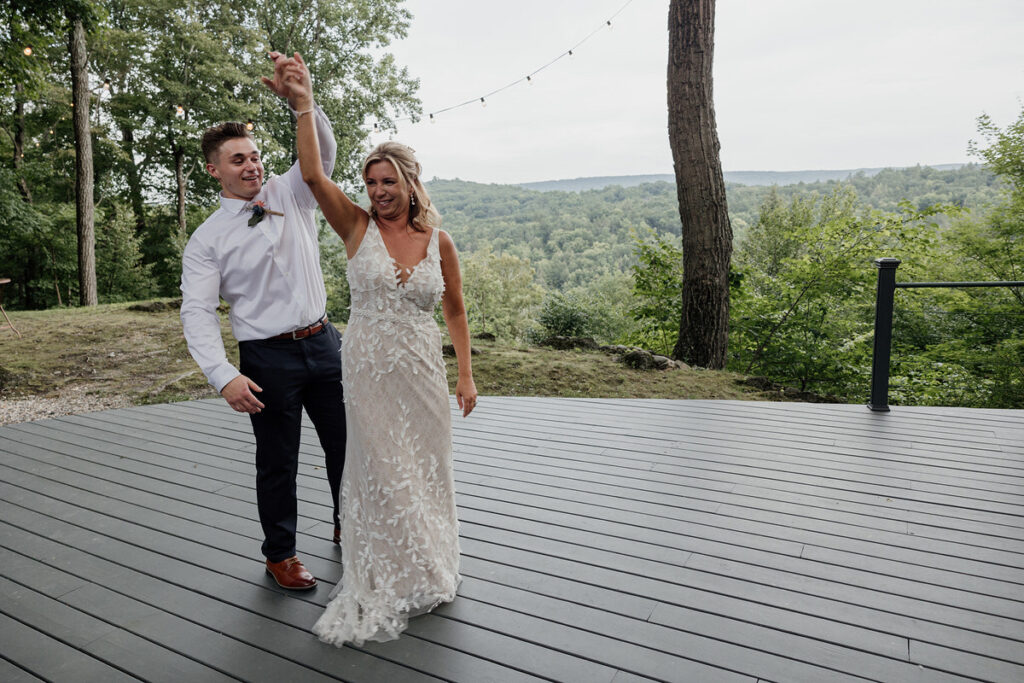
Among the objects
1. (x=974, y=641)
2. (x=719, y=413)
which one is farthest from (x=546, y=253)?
(x=974, y=641)

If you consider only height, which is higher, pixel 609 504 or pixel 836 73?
pixel 836 73

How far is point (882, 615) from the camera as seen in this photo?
1.85m

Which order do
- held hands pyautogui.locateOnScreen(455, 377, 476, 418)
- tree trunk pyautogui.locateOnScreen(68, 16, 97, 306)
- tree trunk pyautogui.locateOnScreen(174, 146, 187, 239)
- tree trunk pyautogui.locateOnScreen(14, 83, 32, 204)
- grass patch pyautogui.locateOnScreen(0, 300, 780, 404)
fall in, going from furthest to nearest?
tree trunk pyautogui.locateOnScreen(174, 146, 187, 239) < tree trunk pyautogui.locateOnScreen(14, 83, 32, 204) < tree trunk pyautogui.locateOnScreen(68, 16, 97, 306) < grass patch pyautogui.locateOnScreen(0, 300, 780, 404) < held hands pyautogui.locateOnScreen(455, 377, 476, 418)

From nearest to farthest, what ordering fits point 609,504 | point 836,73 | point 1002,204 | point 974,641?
point 974,641 → point 609,504 → point 1002,204 → point 836,73

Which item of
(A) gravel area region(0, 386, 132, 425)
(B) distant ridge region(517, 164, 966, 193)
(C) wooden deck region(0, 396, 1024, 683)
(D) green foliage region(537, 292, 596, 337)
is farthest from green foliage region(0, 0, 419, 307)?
(B) distant ridge region(517, 164, 966, 193)

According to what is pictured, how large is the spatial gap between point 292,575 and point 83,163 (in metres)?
10.9

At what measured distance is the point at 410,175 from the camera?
1866 mm

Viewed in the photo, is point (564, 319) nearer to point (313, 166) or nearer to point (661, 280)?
point (661, 280)

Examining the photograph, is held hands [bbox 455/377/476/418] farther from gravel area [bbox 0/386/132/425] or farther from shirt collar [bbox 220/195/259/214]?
gravel area [bbox 0/386/132/425]

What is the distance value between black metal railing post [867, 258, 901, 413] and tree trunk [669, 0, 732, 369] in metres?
2.41

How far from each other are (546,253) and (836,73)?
2051cm

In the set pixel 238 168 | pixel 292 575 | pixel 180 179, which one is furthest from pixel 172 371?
pixel 180 179

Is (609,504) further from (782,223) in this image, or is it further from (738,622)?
(782,223)

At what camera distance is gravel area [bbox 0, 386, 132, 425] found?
192 inches
